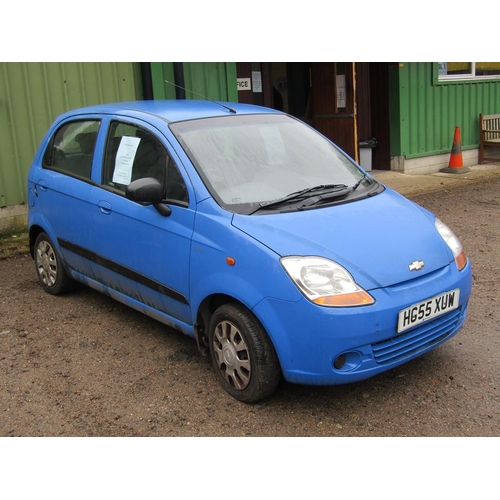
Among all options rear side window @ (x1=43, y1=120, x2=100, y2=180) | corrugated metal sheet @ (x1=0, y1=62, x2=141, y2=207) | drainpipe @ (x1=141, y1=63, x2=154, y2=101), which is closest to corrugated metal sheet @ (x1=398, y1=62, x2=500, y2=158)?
drainpipe @ (x1=141, y1=63, x2=154, y2=101)

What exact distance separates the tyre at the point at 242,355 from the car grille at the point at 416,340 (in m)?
0.59

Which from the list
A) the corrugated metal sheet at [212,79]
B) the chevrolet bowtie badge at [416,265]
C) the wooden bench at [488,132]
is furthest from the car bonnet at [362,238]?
the wooden bench at [488,132]

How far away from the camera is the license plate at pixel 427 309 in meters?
3.43

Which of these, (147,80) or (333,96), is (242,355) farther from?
(333,96)

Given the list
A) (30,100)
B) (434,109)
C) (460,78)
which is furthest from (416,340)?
(460,78)

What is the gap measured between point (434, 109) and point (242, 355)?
9.68 m

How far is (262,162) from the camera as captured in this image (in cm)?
421

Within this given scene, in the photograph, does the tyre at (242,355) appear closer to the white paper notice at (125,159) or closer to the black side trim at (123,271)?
the black side trim at (123,271)

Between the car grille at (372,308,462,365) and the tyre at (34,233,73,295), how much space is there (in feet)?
10.2

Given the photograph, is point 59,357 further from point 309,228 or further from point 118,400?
point 309,228

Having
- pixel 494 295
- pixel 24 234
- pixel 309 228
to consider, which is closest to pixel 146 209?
pixel 309 228

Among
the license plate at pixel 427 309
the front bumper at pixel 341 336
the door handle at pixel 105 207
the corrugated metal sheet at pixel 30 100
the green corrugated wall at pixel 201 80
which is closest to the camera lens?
the front bumper at pixel 341 336

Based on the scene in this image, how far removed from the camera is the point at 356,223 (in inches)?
148
